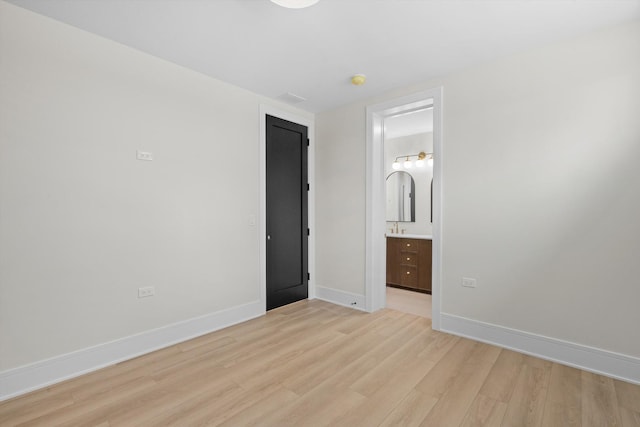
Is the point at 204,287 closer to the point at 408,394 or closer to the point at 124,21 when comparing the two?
the point at 408,394

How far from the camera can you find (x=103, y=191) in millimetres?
2451

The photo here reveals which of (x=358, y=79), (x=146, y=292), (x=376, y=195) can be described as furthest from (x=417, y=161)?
(x=146, y=292)

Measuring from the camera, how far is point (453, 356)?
2600mm

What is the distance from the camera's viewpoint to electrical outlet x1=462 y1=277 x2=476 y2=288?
2.97 metres

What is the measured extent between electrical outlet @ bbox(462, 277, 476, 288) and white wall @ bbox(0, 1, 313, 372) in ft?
8.11

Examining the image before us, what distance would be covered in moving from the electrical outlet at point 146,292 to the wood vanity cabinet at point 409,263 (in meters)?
3.60

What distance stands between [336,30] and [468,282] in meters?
2.64

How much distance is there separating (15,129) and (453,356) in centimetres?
383

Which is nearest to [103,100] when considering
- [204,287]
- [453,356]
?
[204,287]

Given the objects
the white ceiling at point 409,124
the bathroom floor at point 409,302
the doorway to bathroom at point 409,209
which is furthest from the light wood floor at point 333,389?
the white ceiling at point 409,124

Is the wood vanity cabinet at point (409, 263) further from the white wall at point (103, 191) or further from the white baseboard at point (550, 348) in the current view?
the white wall at point (103, 191)

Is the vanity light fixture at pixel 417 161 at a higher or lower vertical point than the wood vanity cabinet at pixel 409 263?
higher

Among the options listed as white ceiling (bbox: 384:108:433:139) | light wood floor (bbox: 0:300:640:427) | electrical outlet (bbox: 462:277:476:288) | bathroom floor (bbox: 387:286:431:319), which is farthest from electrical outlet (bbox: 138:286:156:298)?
white ceiling (bbox: 384:108:433:139)

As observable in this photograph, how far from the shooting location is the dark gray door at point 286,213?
382 centimetres
